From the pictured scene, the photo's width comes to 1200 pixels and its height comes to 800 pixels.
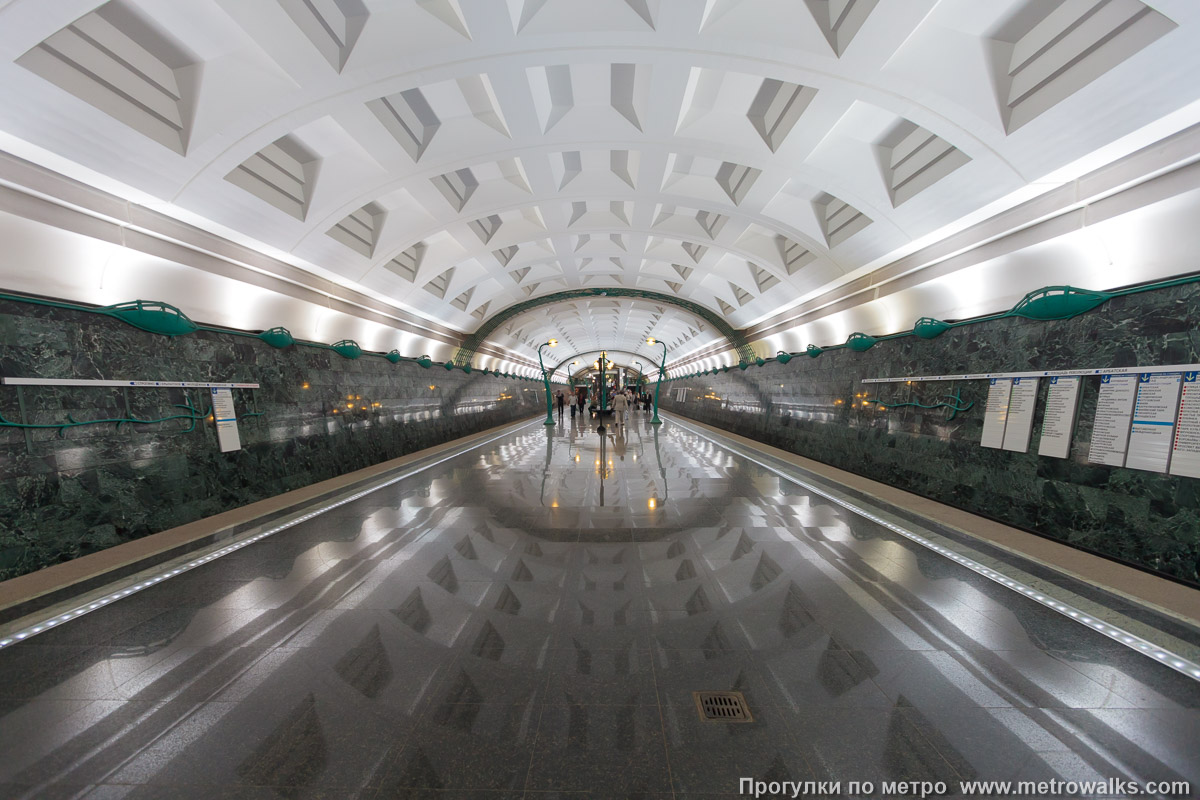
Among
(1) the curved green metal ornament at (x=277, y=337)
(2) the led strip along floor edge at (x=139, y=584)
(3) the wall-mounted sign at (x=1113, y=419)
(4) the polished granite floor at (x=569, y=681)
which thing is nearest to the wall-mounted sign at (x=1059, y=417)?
(3) the wall-mounted sign at (x=1113, y=419)

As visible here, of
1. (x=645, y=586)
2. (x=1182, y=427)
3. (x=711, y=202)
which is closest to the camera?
(x=645, y=586)

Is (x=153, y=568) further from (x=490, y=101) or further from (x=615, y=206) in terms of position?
(x=615, y=206)

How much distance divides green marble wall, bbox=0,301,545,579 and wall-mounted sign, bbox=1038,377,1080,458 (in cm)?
1061

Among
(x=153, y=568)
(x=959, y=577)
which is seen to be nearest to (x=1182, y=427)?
(x=959, y=577)

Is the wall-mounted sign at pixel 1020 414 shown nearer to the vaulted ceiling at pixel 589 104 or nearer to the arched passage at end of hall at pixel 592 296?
the vaulted ceiling at pixel 589 104

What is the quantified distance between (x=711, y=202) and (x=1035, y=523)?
23.6ft

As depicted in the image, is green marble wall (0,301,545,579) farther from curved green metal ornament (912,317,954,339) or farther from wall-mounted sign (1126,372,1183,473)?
curved green metal ornament (912,317,954,339)

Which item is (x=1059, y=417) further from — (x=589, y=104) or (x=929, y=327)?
(x=589, y=104)

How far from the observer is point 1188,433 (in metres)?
3.56

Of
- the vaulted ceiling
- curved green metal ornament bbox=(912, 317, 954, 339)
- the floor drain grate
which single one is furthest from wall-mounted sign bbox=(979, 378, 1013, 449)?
the floor drain grate

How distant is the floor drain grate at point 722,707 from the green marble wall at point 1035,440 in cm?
456

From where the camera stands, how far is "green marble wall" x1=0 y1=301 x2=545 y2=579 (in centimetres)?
396

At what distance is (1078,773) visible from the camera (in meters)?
1.79

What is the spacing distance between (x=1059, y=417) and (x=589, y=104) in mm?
7400
